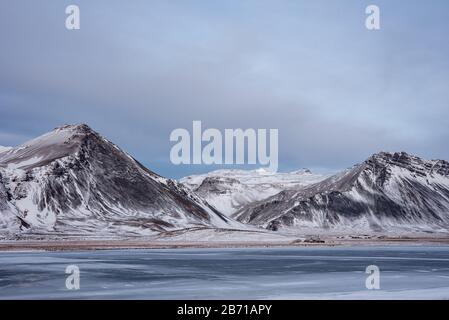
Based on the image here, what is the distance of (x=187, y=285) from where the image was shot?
41094mm

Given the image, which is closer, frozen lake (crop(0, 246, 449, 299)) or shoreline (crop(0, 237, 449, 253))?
frozen lake (crop(0, 246, 449, 299))

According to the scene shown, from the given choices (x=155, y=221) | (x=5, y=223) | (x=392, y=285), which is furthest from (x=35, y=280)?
(x=155, y=221)

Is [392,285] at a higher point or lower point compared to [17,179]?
lower

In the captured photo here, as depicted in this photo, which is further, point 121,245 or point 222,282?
point 121,245

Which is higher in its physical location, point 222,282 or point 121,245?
point 222,282

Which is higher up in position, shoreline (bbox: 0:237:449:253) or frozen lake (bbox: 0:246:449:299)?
frozen lake (bbox: 0:246:449:299)

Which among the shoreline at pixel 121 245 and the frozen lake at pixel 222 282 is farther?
the shoreline at pixel 121 245

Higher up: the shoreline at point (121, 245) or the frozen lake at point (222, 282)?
the frozen lake at point (222, 282)
